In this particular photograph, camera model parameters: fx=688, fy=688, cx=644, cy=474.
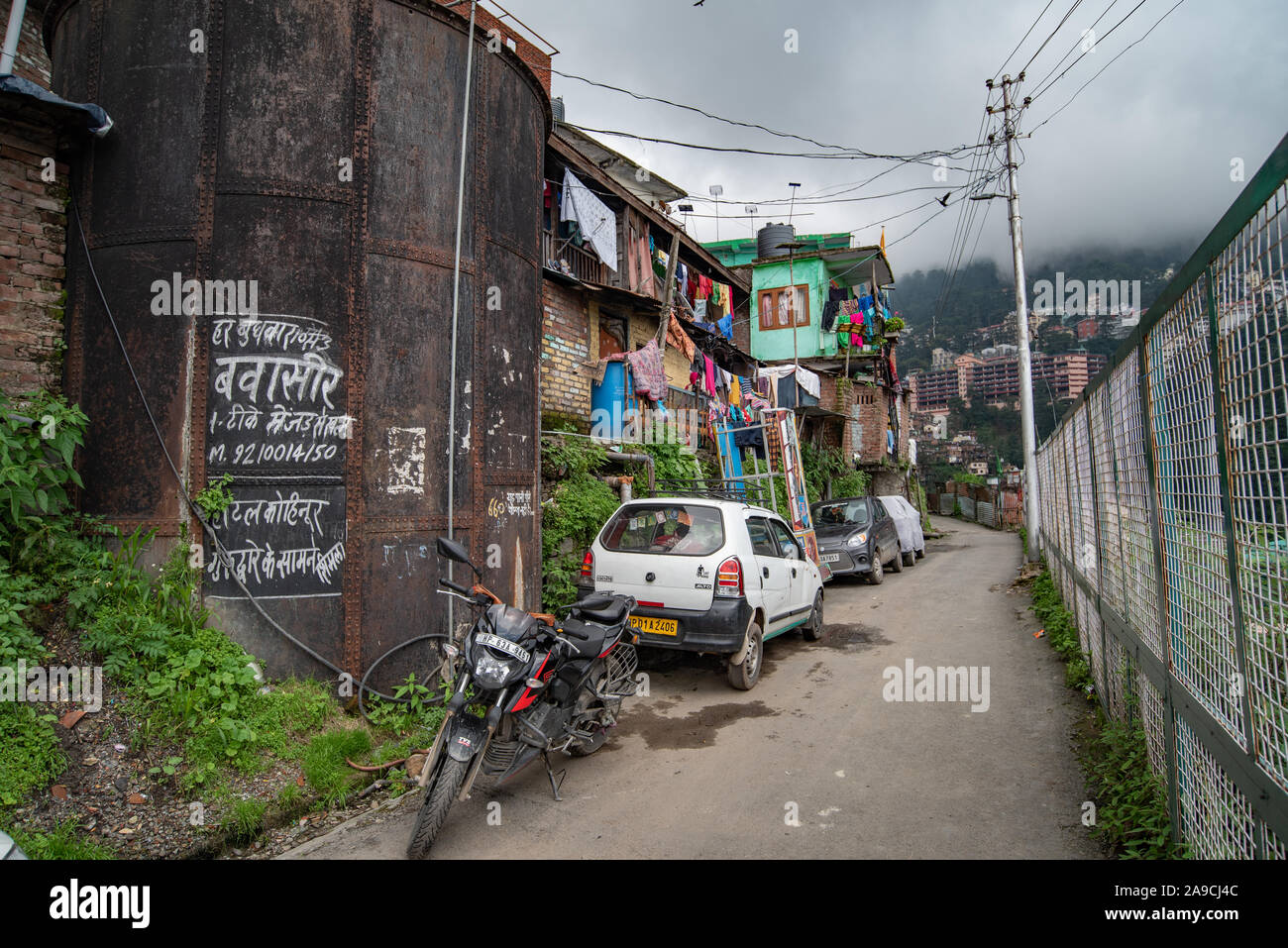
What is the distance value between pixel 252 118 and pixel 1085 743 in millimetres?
8070

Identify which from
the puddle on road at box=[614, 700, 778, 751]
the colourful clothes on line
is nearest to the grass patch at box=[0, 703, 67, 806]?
the puddle on road at box=[614, 700, 778, 751]

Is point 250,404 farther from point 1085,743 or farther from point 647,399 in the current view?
point 647,399

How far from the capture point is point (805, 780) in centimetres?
483

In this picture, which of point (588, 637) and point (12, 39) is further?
point (12, 39)

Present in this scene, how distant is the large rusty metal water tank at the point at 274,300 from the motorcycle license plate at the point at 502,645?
175 cm

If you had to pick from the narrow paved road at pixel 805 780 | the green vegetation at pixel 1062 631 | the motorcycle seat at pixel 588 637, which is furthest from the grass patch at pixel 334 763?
the green vegetation at pixel 1062 631

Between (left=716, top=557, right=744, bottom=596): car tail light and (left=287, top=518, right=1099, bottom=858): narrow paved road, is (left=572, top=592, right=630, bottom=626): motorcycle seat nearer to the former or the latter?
(left=287, top=518, right=1099, bottom=858): narrow paved road

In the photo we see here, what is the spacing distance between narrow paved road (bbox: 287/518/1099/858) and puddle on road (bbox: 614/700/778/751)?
2 cm

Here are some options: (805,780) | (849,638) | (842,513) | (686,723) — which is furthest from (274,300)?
(842,513)

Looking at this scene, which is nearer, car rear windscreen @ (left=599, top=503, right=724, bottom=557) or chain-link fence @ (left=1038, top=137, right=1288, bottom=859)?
chain-link fence @ (left=1038, top=137, right=1288, bottom=859)

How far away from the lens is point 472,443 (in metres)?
6.17

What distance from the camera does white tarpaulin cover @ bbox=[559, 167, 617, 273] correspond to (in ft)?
37.9

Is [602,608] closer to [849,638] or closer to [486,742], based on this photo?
[486,742]

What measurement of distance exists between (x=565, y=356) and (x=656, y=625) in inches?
262
